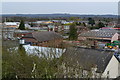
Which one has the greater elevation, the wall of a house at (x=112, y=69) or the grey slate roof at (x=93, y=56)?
the grey slate roof at (x=93, y=56)

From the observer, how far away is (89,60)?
5043 millimetres

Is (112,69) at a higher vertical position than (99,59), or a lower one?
lower

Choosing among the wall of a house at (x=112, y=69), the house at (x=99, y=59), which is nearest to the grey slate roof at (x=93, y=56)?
the house at (x=99, y=59)

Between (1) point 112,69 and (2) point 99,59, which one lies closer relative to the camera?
(2) point 99,59

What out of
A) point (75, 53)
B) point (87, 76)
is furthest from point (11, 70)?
point (75, 53)

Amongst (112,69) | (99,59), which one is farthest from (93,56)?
(112,69)

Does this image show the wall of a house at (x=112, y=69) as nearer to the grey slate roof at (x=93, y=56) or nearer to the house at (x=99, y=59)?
the house at (x=99, y=59)

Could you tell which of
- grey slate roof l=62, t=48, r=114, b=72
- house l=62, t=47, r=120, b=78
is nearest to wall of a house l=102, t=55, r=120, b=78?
house l=62, t=47, r=120, b=78

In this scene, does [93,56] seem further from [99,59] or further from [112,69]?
[112,69]

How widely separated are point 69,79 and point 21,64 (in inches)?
50.7

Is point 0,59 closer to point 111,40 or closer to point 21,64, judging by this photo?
point 21,64

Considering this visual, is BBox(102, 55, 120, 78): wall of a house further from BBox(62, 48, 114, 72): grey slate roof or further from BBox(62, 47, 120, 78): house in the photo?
BBox(62, 48, 114, 72): grey slate roof

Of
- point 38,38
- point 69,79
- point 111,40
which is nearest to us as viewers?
point 69,79

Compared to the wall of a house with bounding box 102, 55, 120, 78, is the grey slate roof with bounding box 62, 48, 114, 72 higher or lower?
higher
